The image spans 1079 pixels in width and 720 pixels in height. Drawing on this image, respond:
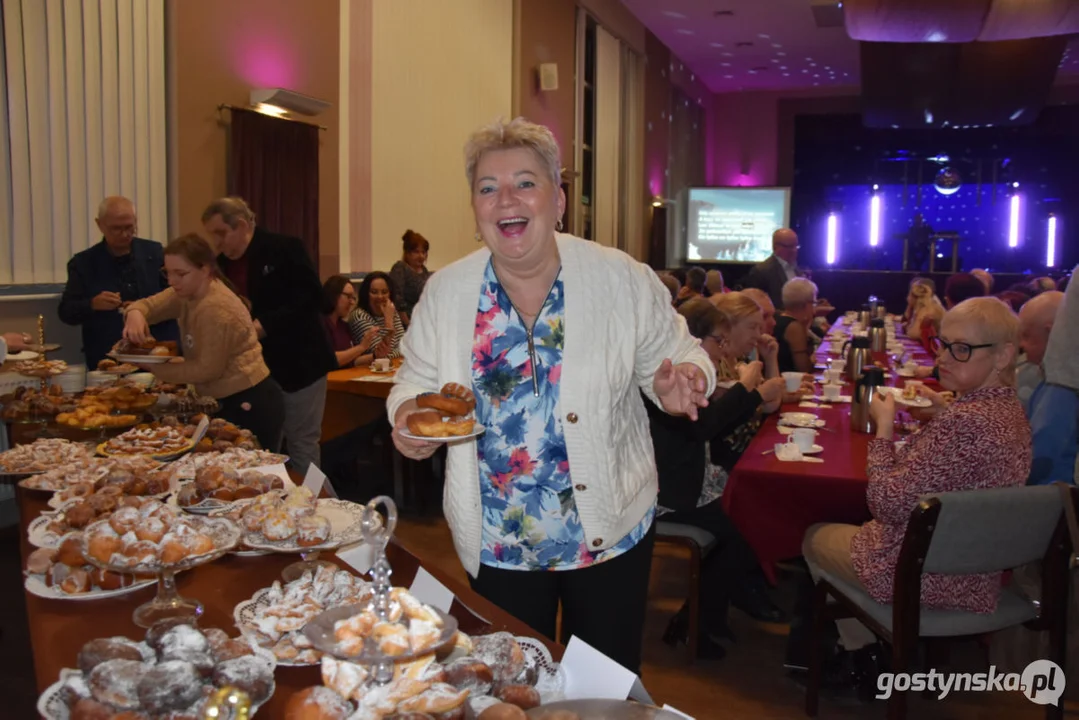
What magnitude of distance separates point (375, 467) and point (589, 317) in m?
4.80

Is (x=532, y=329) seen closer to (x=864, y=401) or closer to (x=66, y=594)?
(x=66, y=594)

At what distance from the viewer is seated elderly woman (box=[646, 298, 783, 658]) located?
125 inches

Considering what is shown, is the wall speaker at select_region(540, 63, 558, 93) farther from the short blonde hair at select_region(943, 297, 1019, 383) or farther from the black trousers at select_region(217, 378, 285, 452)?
the short blonde hair at select_region(943, 297, 1019, 383)

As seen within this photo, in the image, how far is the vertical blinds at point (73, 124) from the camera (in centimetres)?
466

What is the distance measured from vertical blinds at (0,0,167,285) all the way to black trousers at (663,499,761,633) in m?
3.65

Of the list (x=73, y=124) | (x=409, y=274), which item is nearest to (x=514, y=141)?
(x=73, y=124)

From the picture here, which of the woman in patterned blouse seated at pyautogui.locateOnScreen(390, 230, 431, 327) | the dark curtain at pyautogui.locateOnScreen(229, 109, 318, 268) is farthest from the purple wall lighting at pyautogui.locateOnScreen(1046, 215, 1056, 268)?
the dark curtain at pyautogui.locateOnScreen(229, 109, 318, 268)

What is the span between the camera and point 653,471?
1996mm

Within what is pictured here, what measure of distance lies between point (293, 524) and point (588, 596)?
24.4 inches

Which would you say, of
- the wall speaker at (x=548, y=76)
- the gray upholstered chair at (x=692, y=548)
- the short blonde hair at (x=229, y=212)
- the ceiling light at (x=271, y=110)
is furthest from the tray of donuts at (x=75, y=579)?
the wall speaker at (x=548, y=76)

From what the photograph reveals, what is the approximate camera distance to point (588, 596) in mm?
1910

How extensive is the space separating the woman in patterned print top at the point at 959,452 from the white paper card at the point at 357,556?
148 centimetres

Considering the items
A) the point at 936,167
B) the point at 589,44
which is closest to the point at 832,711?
the point at 589,44

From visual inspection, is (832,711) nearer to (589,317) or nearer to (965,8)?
(589,317)
